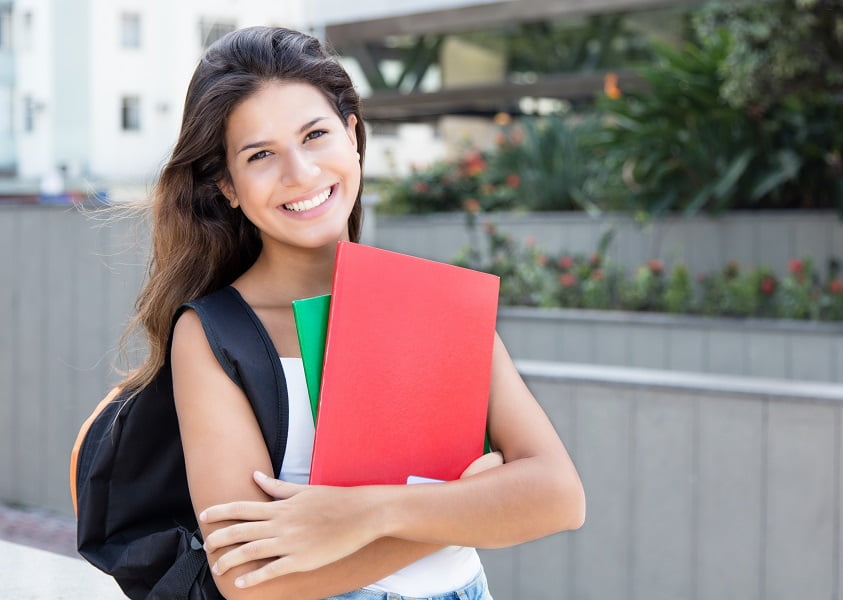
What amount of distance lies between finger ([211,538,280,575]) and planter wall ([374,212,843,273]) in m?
6.97

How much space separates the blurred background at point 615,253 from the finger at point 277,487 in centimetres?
70

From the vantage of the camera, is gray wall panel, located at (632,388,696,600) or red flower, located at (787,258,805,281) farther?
red flower, located at (787,258,805,281)

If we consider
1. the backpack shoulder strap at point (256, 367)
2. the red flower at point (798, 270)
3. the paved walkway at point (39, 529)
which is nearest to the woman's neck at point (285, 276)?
the backpack shoulder strap at point (256, 367)

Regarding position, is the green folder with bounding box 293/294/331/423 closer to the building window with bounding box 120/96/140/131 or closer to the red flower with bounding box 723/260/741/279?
the red flower with bounding box 723/260/741/279

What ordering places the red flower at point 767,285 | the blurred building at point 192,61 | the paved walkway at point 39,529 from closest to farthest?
the paved walkway at point 39,529 → the red flower at point 767,285 → the blurred building at point 192,61

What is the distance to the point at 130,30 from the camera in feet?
36.0

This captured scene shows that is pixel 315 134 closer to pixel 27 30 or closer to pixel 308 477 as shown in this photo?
pixel 308 477

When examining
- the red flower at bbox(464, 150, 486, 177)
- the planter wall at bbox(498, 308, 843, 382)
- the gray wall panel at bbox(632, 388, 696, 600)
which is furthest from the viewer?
the red flower at bbox(464, 150, 486, 177)

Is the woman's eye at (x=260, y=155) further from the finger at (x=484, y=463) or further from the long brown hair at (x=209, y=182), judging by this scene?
the finger at (x=484, y=463)

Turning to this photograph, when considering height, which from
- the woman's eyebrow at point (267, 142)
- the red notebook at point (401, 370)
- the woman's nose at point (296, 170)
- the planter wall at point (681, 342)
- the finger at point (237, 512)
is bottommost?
the planter wall at point (681, 342)

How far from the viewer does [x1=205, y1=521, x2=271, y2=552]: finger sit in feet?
3.85

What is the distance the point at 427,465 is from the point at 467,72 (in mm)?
13158

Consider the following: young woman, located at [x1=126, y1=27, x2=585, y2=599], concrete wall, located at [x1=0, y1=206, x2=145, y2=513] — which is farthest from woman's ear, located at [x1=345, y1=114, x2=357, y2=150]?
concrete wall, located at [x1=0, y1=206, x2=145, y2=513]

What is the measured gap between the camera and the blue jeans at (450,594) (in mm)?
1310
